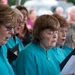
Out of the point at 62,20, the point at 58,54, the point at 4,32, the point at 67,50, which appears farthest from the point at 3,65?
the point at 67,50

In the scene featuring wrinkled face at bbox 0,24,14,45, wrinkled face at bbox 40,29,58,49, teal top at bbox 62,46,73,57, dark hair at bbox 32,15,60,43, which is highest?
wrinkled face at bbox 0,24,14,45

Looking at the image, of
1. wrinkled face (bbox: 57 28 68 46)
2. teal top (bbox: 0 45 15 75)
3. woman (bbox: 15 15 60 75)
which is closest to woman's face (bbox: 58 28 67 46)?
wrinkled face (bbox: 57 28 68 46)

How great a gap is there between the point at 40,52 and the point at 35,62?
0.15 meters

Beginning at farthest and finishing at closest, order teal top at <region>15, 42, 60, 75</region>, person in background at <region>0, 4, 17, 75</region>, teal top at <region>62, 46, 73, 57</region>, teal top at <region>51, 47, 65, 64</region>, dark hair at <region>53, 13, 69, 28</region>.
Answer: teal top at <region>62, 46, 73, 57</region> < dark hair at <region>53, 13, 69, 28</region> < teal top at <region>51, 47, 65, 64</region> < teal top at <region>15, 42, 60, 75</region> < person in background at <region>0, 4, 17, 75</region>

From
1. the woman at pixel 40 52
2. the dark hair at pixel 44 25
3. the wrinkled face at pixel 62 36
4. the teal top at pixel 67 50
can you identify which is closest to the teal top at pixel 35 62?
the woman at pixel 40 52

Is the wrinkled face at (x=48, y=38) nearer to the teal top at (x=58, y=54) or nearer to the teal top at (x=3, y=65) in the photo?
the teal top at (x=58, y=54)

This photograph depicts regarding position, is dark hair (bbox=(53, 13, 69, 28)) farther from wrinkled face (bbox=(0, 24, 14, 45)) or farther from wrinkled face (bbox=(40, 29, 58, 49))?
wrinkled face (bbox=(0, 24, 14, 45))

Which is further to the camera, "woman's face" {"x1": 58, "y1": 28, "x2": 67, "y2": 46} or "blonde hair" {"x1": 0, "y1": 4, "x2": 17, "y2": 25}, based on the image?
"woman's face" {"x1": 58, "y1": 28, "x2": 67, "y2": 46}

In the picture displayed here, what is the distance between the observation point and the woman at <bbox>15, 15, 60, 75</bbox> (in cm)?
335

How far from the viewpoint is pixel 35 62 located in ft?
11.0

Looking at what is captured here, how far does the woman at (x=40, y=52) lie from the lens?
335cm

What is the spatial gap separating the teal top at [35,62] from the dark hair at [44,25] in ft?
0.35

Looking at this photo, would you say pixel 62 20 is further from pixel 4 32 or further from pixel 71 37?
pixel 4 32

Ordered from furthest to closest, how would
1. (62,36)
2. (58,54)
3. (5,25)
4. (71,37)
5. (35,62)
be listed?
(71,37)
(62,36)
(58,54)
(35,62)
(5,25)
